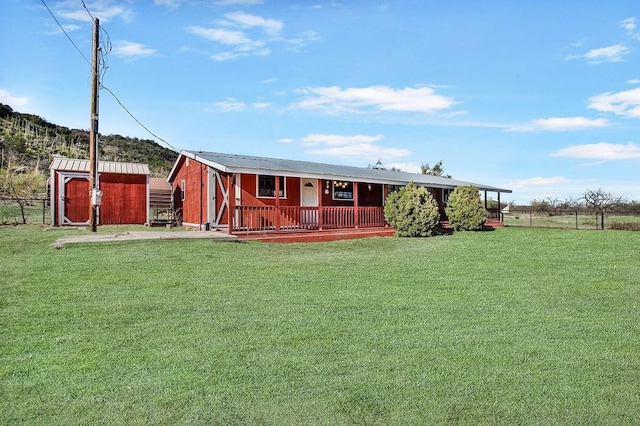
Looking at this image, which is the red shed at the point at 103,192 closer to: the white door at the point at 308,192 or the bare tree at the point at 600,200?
the white door at the point at 308,192

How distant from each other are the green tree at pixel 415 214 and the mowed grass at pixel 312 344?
7590mm

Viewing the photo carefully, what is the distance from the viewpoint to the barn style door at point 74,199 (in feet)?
58.9

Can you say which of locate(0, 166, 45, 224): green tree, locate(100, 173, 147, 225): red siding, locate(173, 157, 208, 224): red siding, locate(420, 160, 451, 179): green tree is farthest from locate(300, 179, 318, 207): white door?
locate(420, 160, 451, 179): green tree

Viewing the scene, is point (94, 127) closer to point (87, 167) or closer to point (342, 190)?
point (87, 167)

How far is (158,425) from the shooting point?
2.74m

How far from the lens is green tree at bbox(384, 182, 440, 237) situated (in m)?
16.3

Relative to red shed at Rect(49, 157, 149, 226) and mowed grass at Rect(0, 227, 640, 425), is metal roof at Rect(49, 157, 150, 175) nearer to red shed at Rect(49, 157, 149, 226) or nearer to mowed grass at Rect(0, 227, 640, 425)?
red shed at Rect(49, 157, 149, 226)

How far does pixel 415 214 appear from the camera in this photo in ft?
53.6

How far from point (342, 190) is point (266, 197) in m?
4.13

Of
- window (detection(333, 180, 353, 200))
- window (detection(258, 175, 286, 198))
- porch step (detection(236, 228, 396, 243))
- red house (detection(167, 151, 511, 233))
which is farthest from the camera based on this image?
window (detection(333, 180, 353, 200))

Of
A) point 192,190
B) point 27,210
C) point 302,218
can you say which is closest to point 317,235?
point 302,218

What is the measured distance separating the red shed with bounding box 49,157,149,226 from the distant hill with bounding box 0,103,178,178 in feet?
55.9


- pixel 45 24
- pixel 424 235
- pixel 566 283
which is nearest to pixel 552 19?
pixel 424 235

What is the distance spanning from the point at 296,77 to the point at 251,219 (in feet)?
21.8
